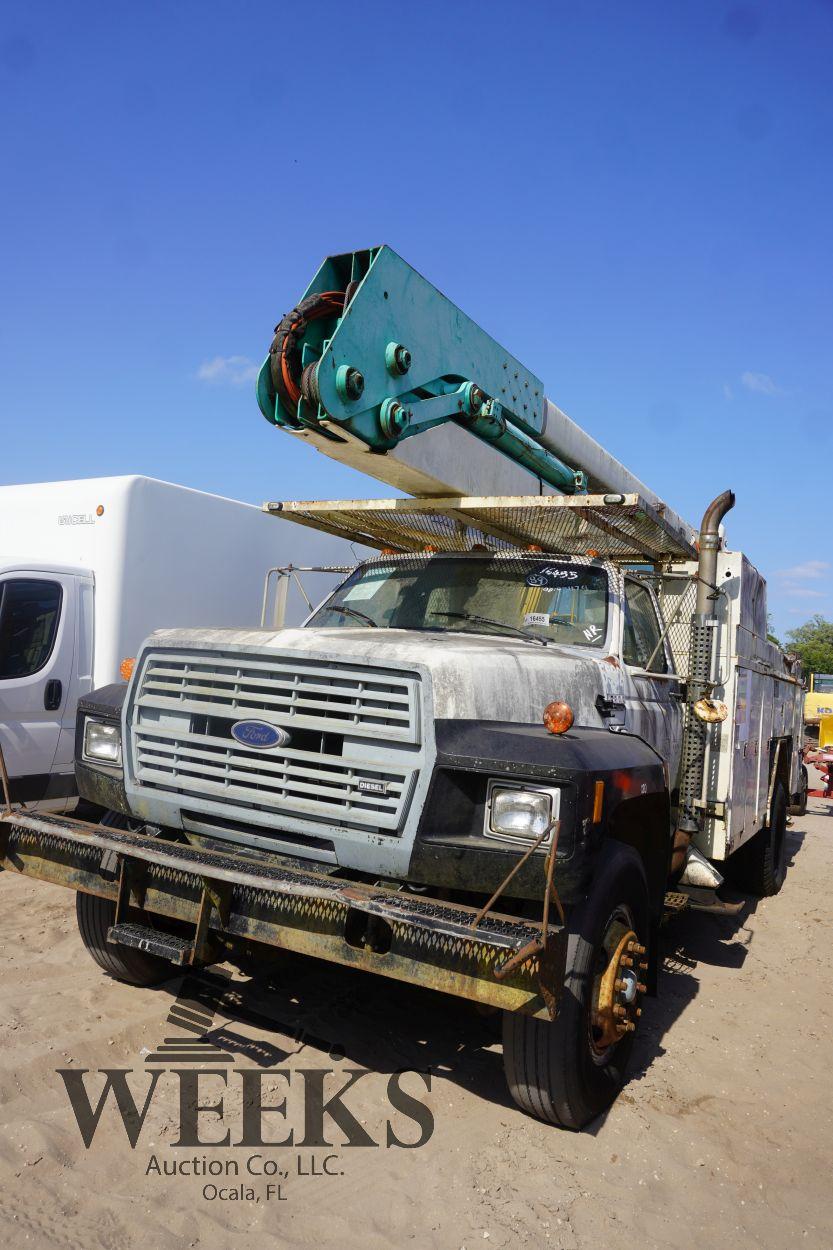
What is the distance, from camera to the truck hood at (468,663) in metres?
3.34

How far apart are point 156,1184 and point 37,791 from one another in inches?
163

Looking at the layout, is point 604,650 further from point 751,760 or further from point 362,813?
Result: point 751,760

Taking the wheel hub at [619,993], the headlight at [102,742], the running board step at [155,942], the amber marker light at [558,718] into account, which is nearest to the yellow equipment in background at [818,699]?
the wheel hub at [619,993]

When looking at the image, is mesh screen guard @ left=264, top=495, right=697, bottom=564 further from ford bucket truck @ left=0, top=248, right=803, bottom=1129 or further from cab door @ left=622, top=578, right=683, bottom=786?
cab door @ left=622, top=578, right=683, bottom=786

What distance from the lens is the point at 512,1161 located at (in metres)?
3.29

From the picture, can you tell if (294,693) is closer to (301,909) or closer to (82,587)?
(301,909)

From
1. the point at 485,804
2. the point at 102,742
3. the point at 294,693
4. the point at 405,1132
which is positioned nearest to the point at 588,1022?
the point at 405,1132

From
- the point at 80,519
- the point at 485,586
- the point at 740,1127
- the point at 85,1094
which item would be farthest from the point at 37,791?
the point at 740,1127

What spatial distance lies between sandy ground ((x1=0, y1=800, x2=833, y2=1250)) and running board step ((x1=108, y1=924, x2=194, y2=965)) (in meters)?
0.62

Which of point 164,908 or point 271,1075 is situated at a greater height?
point 164,908

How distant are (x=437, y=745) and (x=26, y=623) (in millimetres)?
4620

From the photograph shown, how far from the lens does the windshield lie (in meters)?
4.62

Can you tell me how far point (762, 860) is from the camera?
7.51m

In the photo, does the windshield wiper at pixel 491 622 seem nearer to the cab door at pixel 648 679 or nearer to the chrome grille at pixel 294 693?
the cab door at pixel 648 679
